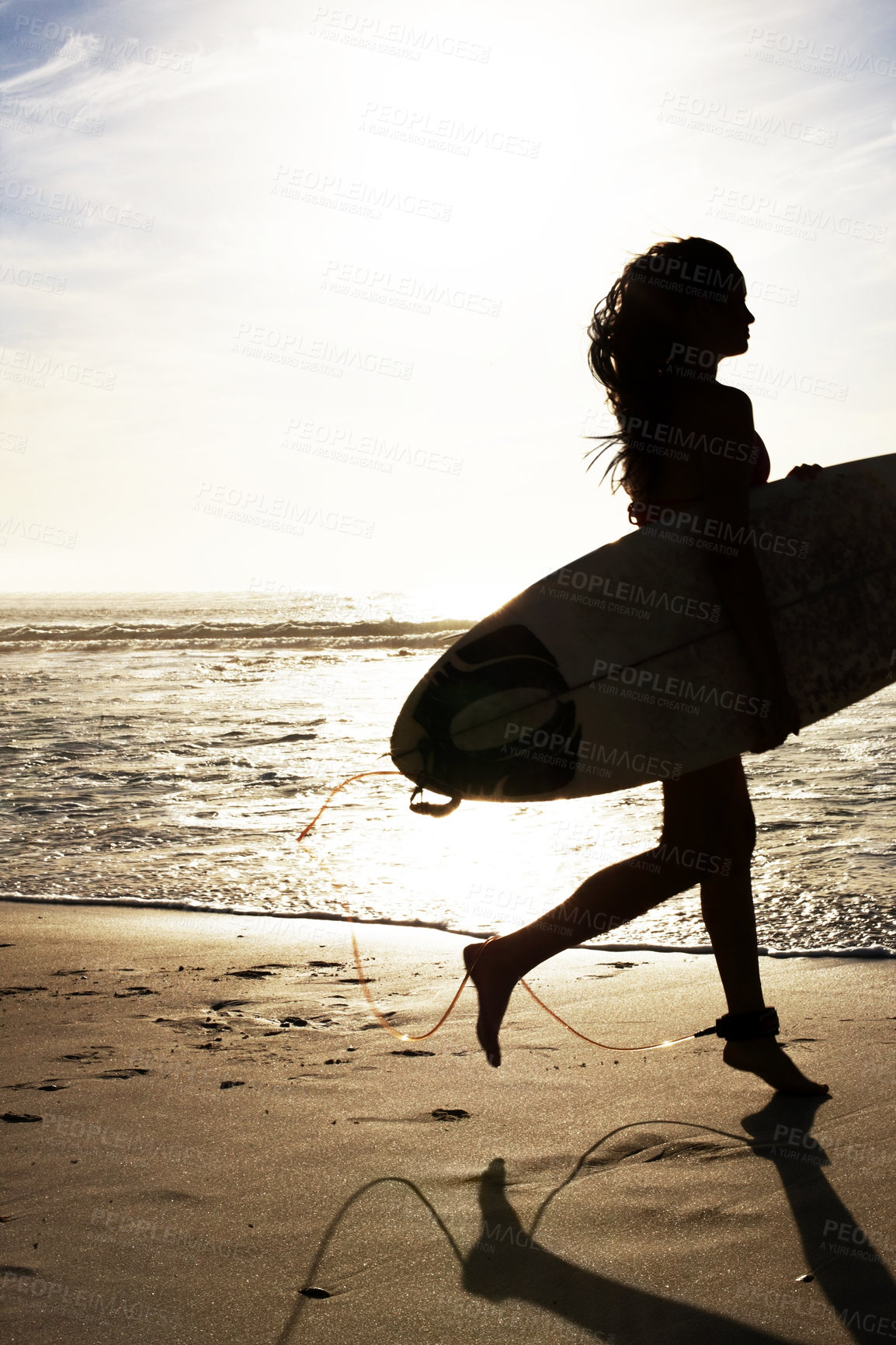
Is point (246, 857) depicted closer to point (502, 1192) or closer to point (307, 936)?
point (307, 936)

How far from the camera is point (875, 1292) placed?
1.50 meters

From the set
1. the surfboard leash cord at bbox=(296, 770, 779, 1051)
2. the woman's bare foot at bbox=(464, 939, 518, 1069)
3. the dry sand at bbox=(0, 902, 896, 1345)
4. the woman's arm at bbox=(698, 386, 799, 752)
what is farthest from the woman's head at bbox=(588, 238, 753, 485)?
the dry sand at bbox=(0, 902, 896, 1345)

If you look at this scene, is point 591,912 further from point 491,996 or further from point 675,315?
point 675,315

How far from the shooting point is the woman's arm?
2.21 metres

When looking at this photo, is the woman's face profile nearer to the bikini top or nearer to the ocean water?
the bikini top

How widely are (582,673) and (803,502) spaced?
0.74 m

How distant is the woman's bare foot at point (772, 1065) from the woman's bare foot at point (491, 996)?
490 mm

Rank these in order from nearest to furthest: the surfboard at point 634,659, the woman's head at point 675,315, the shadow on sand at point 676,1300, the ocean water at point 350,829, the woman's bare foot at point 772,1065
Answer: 1. the shadow on sand at point 676,1300
2. the woman's bare foot at point 772,1065
3. the woman's head at point 675,315
4. the surfboard at point 634,659
5. the ocean water at point 350,829

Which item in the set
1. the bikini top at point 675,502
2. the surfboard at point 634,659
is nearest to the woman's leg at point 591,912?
the surfboard at point 634,659

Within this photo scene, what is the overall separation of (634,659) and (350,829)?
2.95 metres

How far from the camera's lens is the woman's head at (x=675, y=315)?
2293 millimetres

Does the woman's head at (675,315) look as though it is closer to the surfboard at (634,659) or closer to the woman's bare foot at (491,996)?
the surfboard at (634,659)

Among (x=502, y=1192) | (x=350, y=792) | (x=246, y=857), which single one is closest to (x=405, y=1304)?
(x=502, y=1192)

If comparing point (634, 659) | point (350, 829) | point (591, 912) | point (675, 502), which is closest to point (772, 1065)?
point (591, 912)
